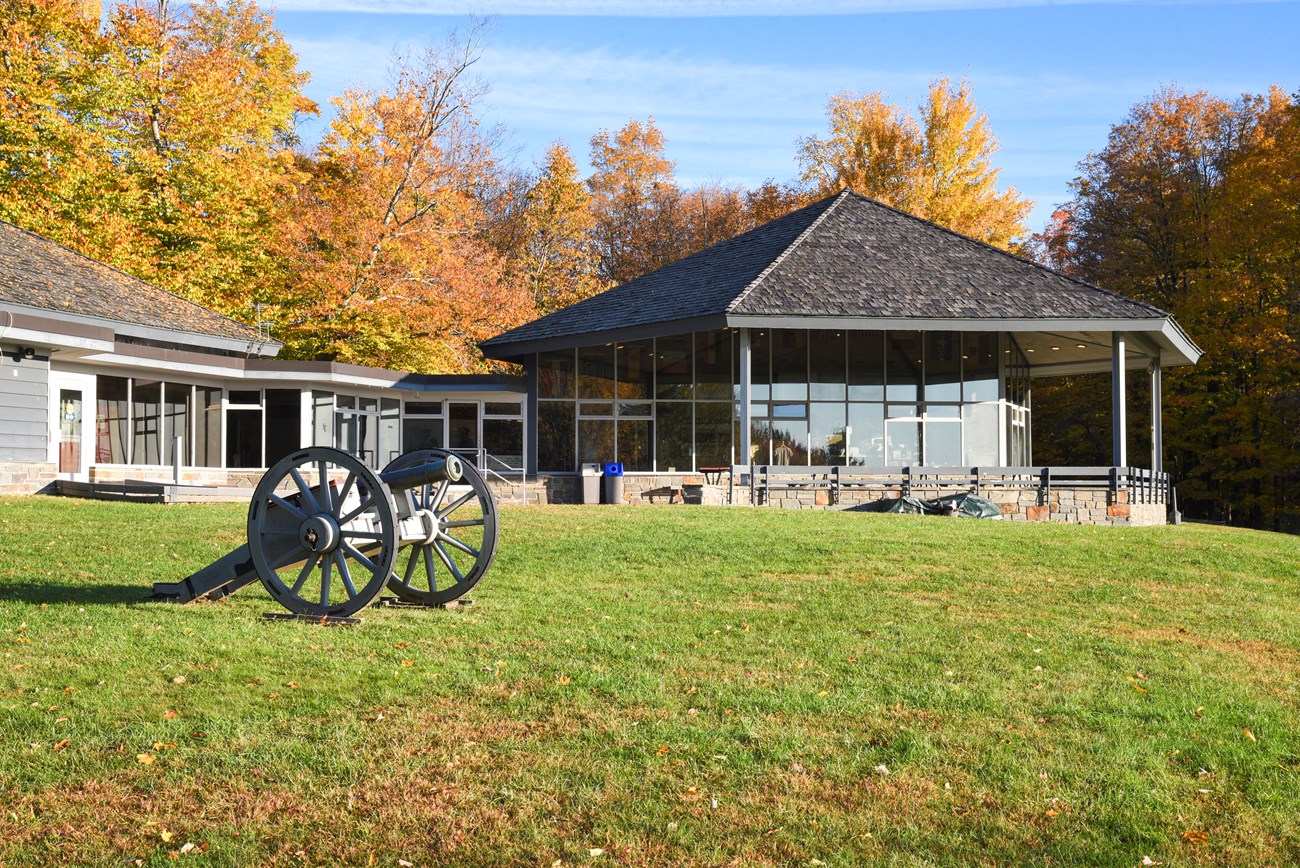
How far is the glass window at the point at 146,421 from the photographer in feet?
85.6

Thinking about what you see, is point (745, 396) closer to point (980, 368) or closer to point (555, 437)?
point (555, 437)

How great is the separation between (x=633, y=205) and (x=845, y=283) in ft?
76.7

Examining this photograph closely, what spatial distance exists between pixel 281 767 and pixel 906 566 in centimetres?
837

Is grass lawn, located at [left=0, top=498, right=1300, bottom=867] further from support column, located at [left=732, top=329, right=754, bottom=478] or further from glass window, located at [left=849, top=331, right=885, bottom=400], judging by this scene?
glass window, located at [left=849, top=331, right=885, bottom=400]

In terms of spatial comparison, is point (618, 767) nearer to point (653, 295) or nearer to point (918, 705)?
point (918, 705)

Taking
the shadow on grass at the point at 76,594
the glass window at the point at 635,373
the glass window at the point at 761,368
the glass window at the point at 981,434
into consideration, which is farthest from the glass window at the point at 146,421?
the glass window at the point at 981,434

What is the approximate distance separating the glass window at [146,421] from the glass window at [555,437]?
902 centimetres

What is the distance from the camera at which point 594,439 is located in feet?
97.1

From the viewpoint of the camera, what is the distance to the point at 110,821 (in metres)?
4.52

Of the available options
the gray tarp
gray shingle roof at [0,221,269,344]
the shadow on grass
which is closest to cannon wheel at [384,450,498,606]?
the shadow on grass

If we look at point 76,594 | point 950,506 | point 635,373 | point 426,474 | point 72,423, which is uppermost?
point 635,373

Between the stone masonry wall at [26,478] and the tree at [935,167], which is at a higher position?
the tree at [935,167]

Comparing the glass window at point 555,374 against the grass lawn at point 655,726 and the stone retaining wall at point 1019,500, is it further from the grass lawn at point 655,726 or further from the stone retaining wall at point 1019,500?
the grass lawn at point 655,726

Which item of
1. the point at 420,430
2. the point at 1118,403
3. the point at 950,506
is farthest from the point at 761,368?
the point at 420,430
